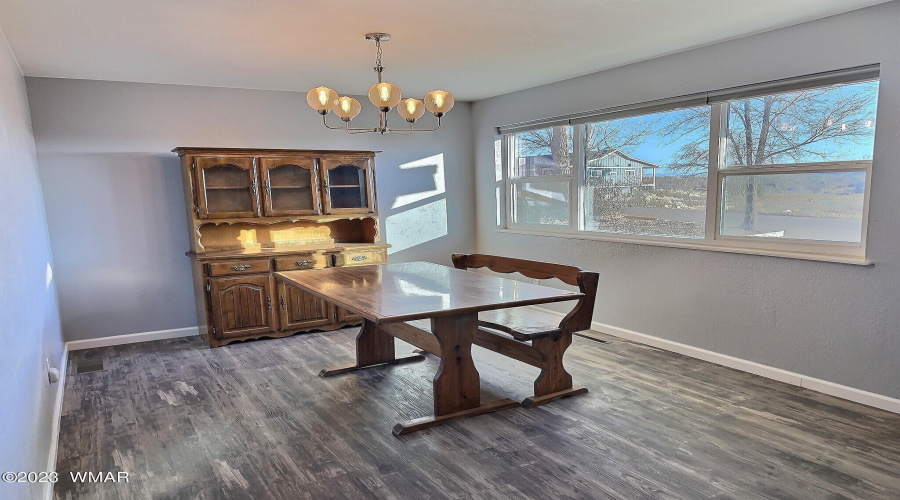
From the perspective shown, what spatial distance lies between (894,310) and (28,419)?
13.0 feet

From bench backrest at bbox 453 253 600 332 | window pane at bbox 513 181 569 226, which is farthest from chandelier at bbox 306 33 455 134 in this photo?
window pane at bbox 513 181 569 226

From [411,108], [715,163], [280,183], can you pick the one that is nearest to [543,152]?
[715,163]

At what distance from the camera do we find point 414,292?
2879 millimetres

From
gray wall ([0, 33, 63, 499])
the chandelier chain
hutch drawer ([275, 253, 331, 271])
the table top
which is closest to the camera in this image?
gray wall ([0, 33, 63, 499])

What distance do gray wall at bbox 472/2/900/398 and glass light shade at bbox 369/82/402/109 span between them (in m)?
1.64

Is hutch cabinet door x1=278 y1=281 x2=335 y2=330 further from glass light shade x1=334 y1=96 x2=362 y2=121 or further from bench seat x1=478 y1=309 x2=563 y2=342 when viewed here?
glass light shade x1=334 y1=96 x2=362 y2=121

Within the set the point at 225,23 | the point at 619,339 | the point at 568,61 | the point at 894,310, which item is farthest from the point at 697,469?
the point at 225,23

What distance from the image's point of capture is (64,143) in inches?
165

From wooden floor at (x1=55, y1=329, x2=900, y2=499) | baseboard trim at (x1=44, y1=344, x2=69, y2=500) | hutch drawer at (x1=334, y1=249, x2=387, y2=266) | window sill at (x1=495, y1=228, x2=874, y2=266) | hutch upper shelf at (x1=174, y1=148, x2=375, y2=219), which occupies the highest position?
hutch upper shelf at (x1=174, y1=148, x2=375, y2=219)

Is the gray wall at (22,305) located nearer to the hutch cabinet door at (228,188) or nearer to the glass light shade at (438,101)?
the hutch cabinet door at (228,188)

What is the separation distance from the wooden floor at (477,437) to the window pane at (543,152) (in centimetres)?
194

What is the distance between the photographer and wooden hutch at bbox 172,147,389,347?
432 cm

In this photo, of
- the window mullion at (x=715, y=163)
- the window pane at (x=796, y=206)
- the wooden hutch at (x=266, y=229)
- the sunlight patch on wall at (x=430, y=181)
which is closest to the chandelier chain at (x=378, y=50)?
the wooden hutch at (x=266, y=229)

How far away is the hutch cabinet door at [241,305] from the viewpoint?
430 centimetres
